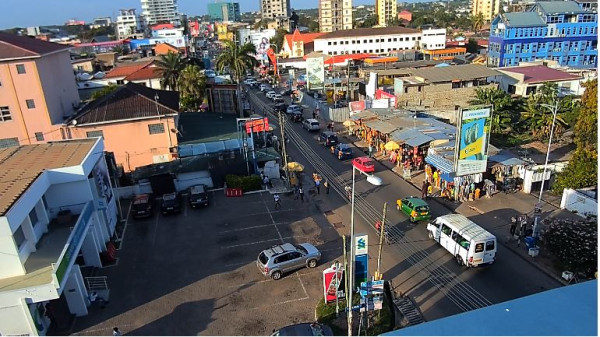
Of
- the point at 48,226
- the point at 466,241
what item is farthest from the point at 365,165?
the point at 48,226

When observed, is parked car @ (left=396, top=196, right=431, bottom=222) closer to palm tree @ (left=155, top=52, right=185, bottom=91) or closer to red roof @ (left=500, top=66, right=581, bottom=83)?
red roof @ (left=500, top=66, right=581, bottom=83)

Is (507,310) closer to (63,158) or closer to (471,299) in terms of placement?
(471,299)

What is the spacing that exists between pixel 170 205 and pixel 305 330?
15618 millimetres

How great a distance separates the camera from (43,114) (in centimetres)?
3412

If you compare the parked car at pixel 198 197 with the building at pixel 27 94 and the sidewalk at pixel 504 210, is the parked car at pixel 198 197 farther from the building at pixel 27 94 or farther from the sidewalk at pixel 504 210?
the sidewalk at pixel 504 210

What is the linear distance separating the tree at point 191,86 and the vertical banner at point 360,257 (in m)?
39.3

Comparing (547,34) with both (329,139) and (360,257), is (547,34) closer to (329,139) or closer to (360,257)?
(329,139)

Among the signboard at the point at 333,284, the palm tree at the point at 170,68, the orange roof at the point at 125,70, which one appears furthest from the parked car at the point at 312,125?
the orange roof at the point at 125,70

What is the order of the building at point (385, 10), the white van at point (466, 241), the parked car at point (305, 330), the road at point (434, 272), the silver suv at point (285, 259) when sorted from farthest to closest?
the building at point (385, 10) < the silver suv at point (285, 259) < the white van at point (466, 241) < the road at point (434, 272) < the parked car at point (305, 330)

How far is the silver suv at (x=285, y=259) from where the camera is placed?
65.6 ft

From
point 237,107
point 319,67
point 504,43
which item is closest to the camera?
point 237,107

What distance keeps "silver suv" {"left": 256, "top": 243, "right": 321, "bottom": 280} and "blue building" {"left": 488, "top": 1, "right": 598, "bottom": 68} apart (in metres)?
65.8

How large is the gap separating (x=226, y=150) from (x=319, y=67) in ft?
112

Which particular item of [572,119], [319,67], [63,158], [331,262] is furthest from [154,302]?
[319,67]
